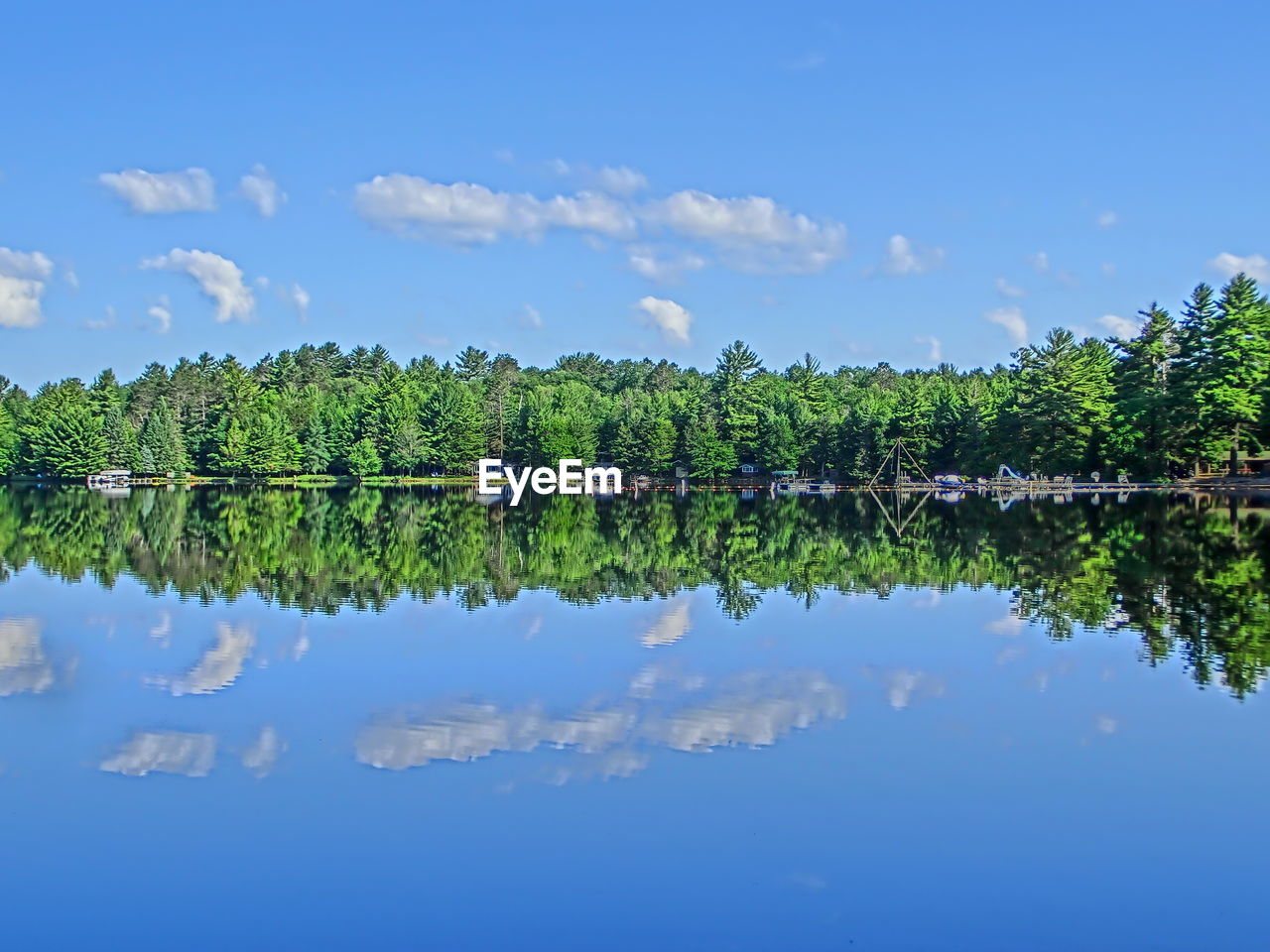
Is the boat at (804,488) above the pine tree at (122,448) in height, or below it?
below

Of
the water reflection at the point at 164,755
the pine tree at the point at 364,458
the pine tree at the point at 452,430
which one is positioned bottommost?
the water reflection at the point at 164,755

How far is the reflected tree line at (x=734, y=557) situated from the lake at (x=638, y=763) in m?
0.29

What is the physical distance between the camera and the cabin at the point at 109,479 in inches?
3943

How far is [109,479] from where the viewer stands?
10056 centimetres

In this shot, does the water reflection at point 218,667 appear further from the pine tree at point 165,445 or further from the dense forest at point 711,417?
the pine tree at point 165,445

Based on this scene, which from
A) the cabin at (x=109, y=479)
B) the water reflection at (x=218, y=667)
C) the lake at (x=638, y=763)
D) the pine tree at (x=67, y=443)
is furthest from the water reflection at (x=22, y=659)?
the pine tree at (x=67, y=443)

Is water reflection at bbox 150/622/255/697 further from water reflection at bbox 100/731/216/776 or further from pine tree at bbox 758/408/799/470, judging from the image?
pine tree at bbox 758/408/799/470

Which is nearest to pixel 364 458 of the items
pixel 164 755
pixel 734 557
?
pixel 734 557

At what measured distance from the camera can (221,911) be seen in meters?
8.58

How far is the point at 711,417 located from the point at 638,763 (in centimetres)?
8841

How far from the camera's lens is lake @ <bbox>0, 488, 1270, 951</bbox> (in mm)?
8555

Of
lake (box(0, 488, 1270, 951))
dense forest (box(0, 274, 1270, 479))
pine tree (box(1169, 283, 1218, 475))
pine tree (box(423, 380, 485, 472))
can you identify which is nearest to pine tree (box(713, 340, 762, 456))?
dense forest (box(0, 274, 1270, 479))

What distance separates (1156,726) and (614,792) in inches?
241

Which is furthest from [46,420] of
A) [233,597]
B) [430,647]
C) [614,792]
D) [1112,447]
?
[614,792]
